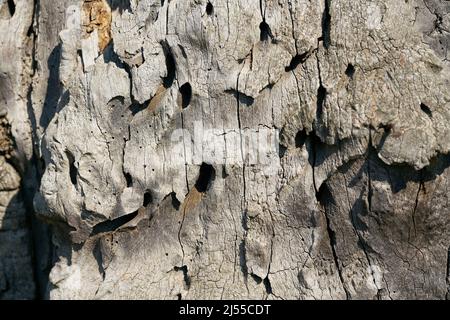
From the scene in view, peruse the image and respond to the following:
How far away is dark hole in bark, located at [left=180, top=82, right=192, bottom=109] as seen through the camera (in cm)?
418

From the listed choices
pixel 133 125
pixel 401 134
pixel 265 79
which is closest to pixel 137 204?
pixel 133 125

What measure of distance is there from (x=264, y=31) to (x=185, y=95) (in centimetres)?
70

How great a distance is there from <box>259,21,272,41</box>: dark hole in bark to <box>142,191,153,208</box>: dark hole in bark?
1.35m

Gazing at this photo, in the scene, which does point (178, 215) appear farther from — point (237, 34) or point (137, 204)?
point (237, 34)

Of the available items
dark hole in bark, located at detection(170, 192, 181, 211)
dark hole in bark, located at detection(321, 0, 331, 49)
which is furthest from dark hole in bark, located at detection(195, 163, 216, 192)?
dark hole in bark, located at detection(321, 0, 331, 49)

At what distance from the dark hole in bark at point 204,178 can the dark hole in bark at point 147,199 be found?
0.34 m

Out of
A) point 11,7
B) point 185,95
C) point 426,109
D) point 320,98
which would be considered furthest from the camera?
point 11,7

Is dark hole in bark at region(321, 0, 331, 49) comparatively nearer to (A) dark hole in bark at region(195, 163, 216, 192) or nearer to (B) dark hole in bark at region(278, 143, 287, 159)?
(B) dark hole in bark at region(278, 143, 287, 159)

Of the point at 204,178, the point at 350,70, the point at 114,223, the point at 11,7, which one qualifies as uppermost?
the point at 11,7

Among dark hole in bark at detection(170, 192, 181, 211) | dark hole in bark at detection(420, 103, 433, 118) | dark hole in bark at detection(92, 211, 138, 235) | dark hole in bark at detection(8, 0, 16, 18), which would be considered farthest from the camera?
dark hole in bark at detection(8, 0, 16, 18)

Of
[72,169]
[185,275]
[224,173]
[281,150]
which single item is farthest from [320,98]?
[72,169]

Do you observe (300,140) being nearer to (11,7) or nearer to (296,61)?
(296,61)

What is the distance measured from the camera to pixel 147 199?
434 centimetres

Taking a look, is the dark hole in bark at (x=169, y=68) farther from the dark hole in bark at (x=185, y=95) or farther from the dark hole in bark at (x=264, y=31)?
the dark hole in bark at (x=264, y=31)
